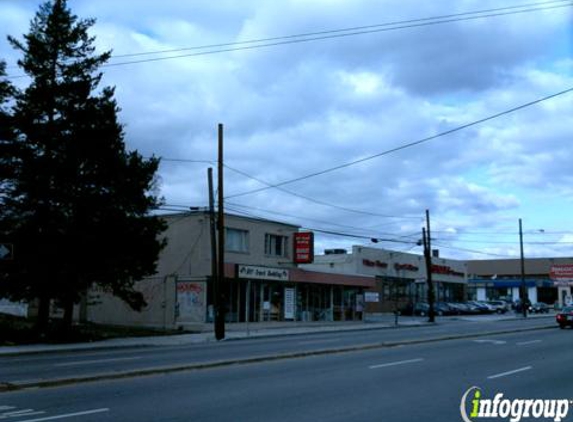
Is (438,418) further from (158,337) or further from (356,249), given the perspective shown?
(356,249)

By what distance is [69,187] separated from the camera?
29.4 meters

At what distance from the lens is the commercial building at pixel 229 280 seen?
130 ft

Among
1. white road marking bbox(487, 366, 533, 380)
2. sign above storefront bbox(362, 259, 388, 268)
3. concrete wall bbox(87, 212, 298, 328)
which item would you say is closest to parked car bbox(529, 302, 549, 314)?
sign above storefront bbox(362, 259, 388, 268)

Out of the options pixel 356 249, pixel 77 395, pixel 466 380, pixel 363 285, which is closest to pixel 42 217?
pixel 77 395

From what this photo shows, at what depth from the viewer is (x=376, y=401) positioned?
11.0 m

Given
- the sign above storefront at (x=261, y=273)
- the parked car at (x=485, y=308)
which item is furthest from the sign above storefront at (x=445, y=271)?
the sign above storefront at (x=261, y=273)

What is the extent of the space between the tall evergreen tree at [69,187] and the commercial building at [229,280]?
317 inches

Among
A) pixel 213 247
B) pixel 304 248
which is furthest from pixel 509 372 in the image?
pixel 304 248

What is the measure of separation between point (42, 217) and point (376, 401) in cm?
2177

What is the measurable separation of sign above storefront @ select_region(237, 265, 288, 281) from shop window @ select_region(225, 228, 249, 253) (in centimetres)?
183

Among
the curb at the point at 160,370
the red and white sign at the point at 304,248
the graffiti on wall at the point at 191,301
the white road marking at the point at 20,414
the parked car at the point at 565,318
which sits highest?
the red and white sign at the point at 304,248

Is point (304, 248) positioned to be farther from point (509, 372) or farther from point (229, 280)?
point (509, 372)

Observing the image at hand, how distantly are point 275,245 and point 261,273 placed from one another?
4.35 metres

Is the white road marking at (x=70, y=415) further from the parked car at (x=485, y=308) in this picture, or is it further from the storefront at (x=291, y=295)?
the parked car at (x=485, y=308)
